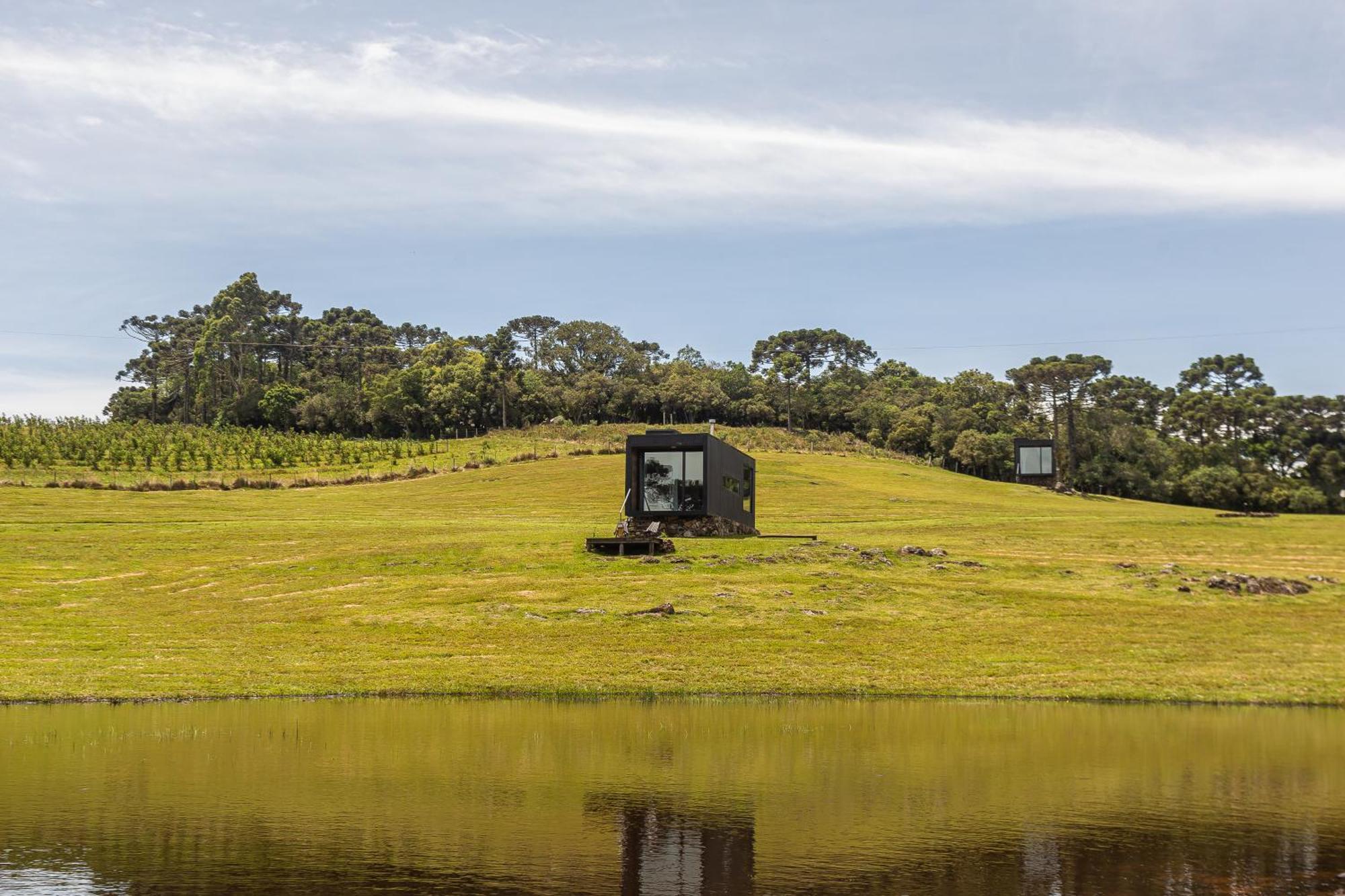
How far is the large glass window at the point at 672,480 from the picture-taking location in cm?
5169

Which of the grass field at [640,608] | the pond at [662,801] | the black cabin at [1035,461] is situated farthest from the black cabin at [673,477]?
the black cabin at [1035,461]

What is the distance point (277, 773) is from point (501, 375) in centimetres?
13294

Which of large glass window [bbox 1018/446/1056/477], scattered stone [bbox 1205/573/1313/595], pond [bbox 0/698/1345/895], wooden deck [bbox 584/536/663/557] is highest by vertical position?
large glass window [bbox 1018/446/1056/477]

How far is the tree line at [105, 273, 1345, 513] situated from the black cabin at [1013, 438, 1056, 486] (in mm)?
2571

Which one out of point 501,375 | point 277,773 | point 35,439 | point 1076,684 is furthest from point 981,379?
point 277,773

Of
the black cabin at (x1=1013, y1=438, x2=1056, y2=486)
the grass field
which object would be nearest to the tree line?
the black cabin at (x1=1013, y1=438, x2=1056, y2=486)

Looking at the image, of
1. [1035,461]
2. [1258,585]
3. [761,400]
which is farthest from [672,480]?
[761,400]

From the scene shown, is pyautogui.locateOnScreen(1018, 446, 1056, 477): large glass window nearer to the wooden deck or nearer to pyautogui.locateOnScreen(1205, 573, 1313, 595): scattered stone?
pyautogui.locateOnScreen(1205, 573, 1313, 595): scattered stone

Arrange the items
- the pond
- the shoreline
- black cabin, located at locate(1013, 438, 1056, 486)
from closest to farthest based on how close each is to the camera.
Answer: the pond, the shoreline, black cabin, located at locate(1013, 438, 1056, 486)

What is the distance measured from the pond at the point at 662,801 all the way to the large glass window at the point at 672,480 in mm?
26818

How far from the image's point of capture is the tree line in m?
117

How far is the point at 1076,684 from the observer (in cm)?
2806

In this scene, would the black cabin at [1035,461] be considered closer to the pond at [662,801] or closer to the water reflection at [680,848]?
the pond at [662,801]

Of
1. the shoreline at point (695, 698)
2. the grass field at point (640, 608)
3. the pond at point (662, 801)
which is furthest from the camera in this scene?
the grass field at point (640, 608)
